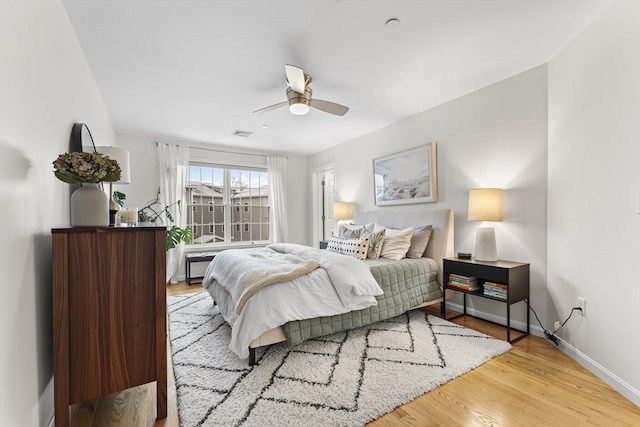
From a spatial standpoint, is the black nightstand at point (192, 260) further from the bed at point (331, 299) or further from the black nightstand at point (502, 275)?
the black nightstand at point (502, 275)

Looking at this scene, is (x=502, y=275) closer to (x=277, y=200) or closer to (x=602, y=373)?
(x=602, y=373)

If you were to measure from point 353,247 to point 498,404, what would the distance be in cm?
193

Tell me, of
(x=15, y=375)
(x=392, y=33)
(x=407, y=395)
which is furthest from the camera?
(x=392, y=33)

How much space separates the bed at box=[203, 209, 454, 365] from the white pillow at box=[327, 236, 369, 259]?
21 centimetres

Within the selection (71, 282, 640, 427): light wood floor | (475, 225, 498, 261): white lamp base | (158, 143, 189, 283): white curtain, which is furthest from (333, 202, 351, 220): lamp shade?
(71, 282, 640, 427): light wood floor

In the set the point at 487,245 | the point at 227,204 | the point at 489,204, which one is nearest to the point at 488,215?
the point at 489,204

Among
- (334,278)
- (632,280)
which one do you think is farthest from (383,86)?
(632,280)

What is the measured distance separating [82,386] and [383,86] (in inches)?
129

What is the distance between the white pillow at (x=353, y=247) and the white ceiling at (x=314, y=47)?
1.67m

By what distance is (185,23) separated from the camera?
2025 mm

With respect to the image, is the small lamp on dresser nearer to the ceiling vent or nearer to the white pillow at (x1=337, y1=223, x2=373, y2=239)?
the white pillow at (x1=337, y1=223, x2=373, y2=239)

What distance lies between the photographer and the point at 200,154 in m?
5.29

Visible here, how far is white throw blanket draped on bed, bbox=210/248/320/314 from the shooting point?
216 cm

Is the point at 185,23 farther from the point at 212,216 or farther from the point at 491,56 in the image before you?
the point at 212,216
